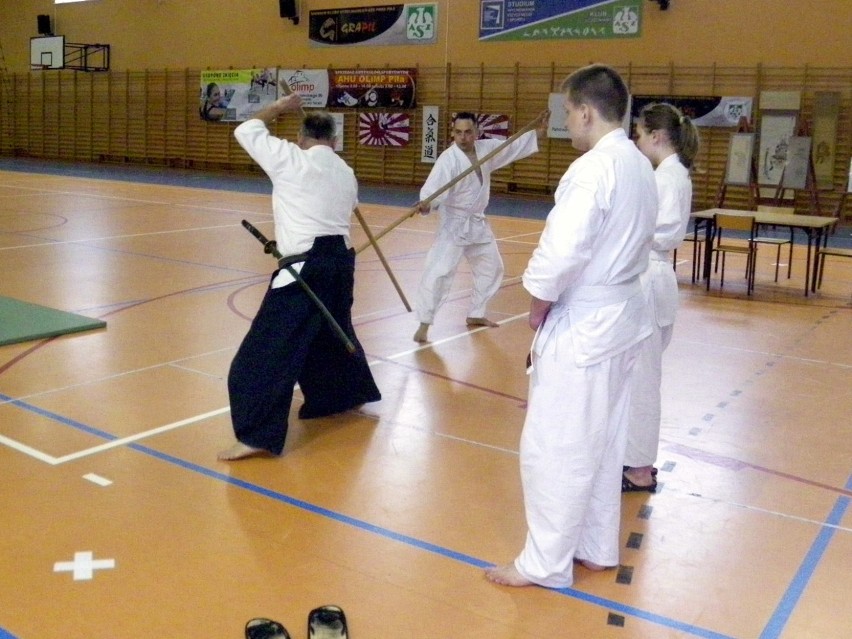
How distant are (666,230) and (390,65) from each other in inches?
689

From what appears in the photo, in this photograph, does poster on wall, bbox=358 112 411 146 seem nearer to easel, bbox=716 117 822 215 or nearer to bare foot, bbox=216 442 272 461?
easel, bbox=716 117 822 215

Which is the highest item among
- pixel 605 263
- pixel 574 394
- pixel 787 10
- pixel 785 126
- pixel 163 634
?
pixel 787 10

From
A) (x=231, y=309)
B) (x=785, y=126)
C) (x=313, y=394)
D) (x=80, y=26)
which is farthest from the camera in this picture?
(x=80, y=26)

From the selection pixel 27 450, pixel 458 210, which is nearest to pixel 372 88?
pixel 458 210

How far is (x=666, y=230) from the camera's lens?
12.6 feet

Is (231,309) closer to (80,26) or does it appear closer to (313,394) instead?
(313,394)

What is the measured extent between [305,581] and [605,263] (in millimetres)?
1532

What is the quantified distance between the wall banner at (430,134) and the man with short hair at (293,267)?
15.8 m

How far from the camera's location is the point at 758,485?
13.6 ft

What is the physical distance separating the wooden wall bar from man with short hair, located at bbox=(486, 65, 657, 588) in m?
12.4

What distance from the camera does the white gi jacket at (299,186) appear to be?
166 inches

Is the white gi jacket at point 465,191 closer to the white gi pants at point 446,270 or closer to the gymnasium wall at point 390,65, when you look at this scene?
the white gi pants at point 446,270

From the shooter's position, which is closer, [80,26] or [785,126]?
[785,126]

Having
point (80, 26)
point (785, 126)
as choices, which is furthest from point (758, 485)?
point (80, 26)
